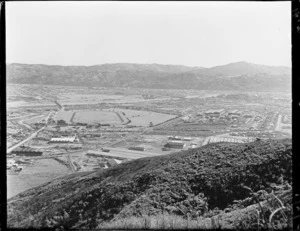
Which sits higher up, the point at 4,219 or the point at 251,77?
the point at 251,77

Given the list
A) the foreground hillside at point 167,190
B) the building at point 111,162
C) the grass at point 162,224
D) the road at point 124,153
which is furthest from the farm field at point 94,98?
the grass at point 162,224

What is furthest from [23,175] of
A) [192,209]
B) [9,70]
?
[192,209]

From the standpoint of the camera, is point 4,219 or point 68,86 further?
point 68,86

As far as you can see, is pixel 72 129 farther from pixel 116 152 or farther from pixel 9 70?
pixel 9 70

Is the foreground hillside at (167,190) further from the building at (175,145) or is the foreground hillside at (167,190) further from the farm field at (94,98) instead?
the farm field at (94,98)

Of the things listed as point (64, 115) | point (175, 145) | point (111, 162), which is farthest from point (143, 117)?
point (64, 115)
